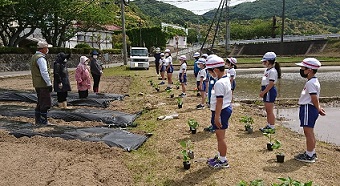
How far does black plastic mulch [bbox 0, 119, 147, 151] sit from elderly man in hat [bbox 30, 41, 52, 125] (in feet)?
1.67

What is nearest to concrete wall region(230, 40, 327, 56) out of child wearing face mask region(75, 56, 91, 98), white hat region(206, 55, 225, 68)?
child wearing face mask region(75, 56, 91, 98)

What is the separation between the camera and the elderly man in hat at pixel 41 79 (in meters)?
6.57

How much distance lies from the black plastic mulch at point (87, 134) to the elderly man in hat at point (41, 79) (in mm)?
508

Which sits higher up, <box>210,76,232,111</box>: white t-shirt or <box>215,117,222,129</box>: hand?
<box>210,76,232,111</box>: white t-shirt

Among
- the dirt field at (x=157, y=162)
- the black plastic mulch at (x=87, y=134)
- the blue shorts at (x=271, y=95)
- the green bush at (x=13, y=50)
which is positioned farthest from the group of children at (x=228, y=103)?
the green bush at (x=13, y=50)

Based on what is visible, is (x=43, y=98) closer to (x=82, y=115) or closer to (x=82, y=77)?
(x=82, y=115)

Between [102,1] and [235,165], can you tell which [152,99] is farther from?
[102,1]

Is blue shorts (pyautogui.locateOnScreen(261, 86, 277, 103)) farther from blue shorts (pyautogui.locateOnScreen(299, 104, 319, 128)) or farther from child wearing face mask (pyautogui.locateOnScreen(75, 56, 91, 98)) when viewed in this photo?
child wearing face mask (pyautogui.locateOnScreen(75, 56, 91, 98))

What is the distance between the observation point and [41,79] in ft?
22.0

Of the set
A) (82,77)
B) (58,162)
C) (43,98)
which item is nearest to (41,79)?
(43,98)

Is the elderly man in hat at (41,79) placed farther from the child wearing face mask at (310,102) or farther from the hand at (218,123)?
the child wearing face mask at (310,102)

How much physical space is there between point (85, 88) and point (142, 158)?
524cm

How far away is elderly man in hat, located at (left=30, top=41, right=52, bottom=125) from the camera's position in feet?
21.6

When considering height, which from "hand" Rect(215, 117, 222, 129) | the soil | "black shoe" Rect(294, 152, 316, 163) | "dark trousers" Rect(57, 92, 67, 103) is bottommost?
"black shoe" Rect(294, 152, 316, 163)
